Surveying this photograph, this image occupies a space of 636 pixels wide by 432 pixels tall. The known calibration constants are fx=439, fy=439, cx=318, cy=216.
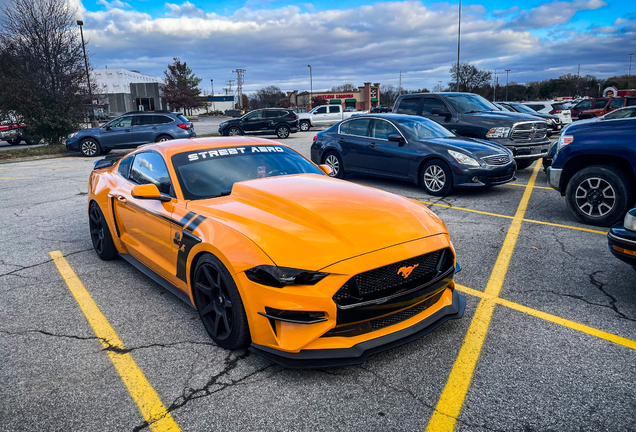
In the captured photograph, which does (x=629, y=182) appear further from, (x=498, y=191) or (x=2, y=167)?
(x=2, y=167)

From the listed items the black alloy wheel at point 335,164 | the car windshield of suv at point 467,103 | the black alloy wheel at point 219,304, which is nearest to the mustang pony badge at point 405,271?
the black alloy wheel at point 219,304

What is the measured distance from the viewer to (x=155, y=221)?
3.90 m

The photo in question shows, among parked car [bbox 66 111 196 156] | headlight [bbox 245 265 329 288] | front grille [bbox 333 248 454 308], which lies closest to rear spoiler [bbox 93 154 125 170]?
headlight [bbox 245 265 329 288]

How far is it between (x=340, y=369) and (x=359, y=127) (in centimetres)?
734

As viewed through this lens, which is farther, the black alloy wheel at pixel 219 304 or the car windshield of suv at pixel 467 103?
the car windshield of suv at pixel 467 103

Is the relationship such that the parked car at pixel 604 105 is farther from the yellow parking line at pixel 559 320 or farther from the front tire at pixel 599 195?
the yellow parking line at pixel 559 320

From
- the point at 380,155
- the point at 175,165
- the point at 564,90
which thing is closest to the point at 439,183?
the point at 380,155

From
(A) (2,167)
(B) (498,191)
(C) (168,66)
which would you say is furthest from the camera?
(C) (168,66)

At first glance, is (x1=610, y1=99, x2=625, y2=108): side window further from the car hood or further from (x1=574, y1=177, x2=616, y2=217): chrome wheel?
the car hood

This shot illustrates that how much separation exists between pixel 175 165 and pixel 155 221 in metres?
0.54

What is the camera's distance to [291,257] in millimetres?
2713

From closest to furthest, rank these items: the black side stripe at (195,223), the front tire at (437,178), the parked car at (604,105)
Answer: the black side stripe at (195,223)
the front tire at (437,178)
the parked car at (604,105)

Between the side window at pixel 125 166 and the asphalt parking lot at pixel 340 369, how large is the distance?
1060mm

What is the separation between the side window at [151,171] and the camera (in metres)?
4.00
